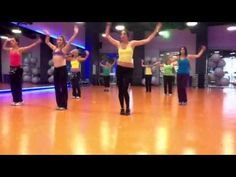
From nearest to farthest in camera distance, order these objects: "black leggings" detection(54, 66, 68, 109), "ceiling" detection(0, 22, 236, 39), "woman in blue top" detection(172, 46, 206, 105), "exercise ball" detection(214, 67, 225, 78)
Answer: "black leggings" detection(54, 66, 68, 109) → "woman in blue top" detection(172, 46, 206, 105) → "ceiling" detection(0, 22, 236, 39) → "exercise ball" detection(214, 67, 225, 78)

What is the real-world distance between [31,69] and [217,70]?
11390 mm

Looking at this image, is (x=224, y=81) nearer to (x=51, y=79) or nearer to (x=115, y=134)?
(x=51, y=79)

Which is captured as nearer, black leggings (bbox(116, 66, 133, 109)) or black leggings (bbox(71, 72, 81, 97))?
black leggings (bbox(116, 66, 133, 109))

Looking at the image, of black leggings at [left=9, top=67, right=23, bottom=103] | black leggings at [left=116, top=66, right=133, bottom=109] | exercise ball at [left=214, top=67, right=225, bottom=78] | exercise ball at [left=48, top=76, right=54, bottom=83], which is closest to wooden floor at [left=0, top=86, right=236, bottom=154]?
black leggings at [left=116, top=66, right=133, bottom=109]

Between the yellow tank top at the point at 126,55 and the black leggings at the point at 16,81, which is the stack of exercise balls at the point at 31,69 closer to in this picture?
the black leggings at the point at 16,81

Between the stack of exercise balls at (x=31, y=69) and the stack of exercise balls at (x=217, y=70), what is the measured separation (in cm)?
1047

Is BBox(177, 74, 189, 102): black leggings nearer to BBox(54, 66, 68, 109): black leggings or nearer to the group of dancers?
the group of dancers

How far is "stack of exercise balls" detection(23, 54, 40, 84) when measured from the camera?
20.4m

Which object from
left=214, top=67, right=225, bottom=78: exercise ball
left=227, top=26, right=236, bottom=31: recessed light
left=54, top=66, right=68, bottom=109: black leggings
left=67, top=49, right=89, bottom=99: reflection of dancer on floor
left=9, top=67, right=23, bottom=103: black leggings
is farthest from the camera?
left=214, top=67, right=225, bottom=78: exercise ball

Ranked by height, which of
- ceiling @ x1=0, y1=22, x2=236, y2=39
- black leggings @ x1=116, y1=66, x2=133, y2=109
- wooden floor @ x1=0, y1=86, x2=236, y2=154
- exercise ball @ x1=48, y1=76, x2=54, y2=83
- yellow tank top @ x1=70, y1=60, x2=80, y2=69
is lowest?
wooden floor @ x1=0, y1=86, x2=236, y2=154

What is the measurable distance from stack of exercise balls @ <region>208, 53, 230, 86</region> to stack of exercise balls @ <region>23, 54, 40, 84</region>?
1047 cm

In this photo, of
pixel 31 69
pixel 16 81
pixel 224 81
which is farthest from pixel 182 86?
pixel 31 69

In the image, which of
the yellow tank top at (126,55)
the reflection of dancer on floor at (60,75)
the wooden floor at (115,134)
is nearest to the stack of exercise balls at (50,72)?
the reflection of dancer on floor at (60,75)
